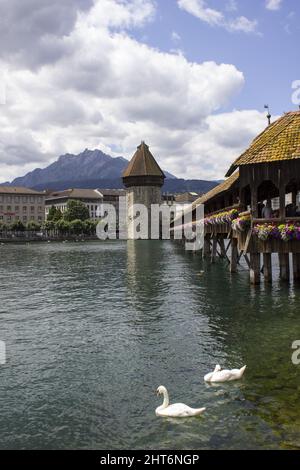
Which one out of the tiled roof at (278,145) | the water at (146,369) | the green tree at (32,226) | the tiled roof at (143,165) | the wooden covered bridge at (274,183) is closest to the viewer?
the water at (146,369)

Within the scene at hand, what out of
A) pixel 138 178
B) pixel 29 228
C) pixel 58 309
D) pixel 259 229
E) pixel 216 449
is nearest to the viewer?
pixel 216 449

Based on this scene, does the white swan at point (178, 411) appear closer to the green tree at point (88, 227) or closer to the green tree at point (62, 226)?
the green tree at point (62, 226)

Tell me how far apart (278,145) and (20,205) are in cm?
14222

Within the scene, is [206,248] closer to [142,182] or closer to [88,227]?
[142,182]

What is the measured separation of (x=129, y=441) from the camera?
21.7ft

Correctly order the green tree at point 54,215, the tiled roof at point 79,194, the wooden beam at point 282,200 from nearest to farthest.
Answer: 1. the wooden beam at point 282,200
2. the green tree at point 54,215
3. the tiled roof at point 79,194

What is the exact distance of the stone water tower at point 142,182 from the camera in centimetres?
12362

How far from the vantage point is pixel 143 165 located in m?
124

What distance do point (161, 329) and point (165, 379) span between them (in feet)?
14.3

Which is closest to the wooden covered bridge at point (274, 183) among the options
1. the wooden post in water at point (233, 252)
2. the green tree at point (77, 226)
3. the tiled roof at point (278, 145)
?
the tiled roof at point (278, 145)

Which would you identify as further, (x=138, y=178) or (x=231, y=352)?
(x=138, y=178)

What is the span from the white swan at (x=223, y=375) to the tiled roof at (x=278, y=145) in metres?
11.2
